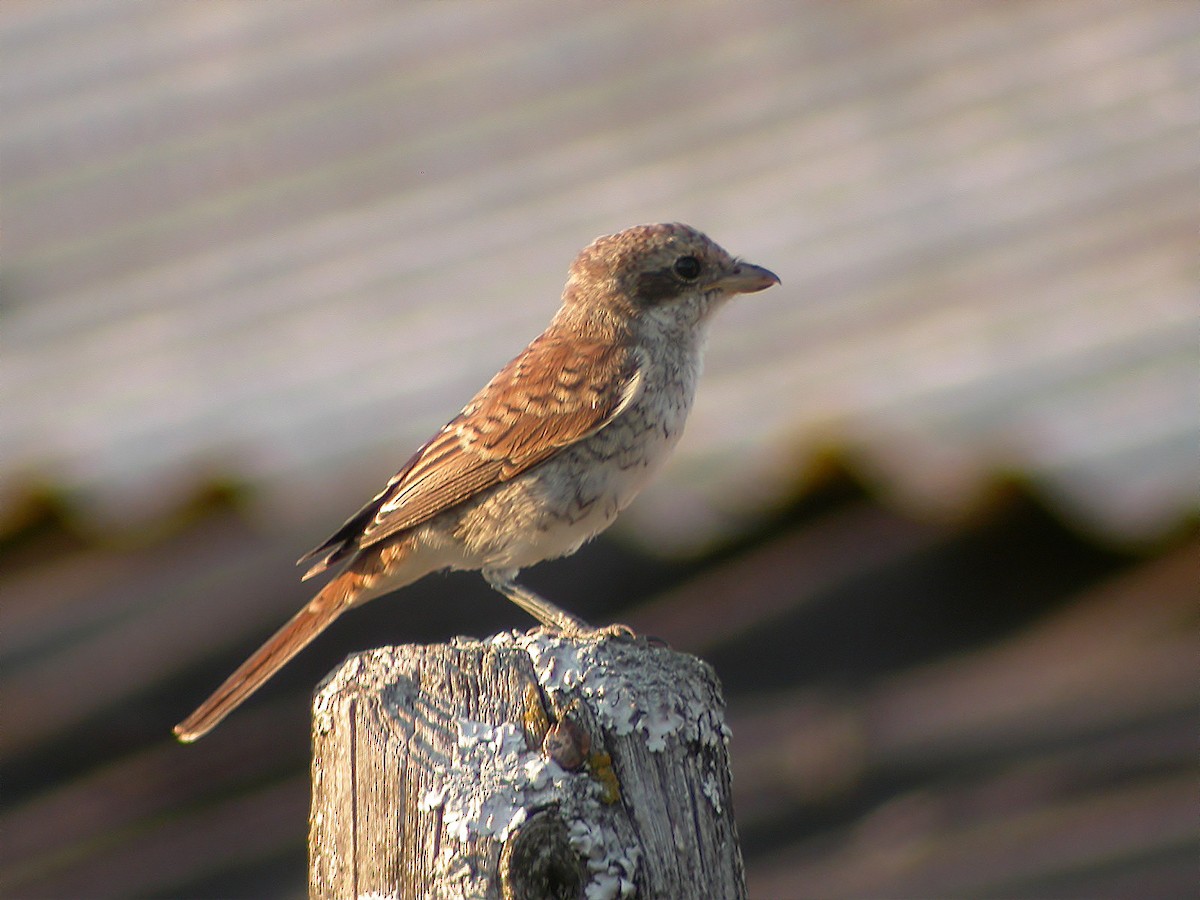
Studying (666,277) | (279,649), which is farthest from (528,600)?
(666,277)

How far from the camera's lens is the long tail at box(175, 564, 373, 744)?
346cm

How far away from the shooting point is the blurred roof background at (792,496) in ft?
11.9

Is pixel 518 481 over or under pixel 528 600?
over

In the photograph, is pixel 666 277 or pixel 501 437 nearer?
pixel 501 437

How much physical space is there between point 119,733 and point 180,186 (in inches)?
118

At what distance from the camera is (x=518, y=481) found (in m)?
3.87

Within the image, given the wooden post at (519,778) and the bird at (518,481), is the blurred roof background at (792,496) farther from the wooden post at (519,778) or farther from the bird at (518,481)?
the wooden post at (519,778)

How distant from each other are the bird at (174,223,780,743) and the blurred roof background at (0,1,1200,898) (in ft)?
0.50

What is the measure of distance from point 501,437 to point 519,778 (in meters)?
1.92

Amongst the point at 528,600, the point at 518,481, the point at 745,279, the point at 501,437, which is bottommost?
the point at 528,600

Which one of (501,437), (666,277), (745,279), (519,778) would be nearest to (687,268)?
(666,277)

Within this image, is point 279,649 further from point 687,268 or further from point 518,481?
point 687,268

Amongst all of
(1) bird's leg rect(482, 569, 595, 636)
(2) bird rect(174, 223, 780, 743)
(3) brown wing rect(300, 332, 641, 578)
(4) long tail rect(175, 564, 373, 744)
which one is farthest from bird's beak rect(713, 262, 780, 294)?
(4) long tail rect(175, 564, 373, 744)

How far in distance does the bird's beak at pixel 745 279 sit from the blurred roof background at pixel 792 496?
0.21 metres
